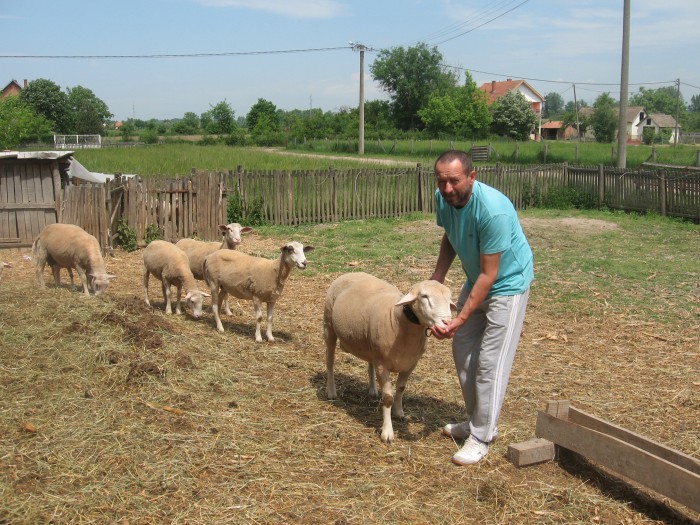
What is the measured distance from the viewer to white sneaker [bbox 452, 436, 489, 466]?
15.5ft

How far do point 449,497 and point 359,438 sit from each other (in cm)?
107

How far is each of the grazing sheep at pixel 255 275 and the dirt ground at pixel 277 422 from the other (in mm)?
396

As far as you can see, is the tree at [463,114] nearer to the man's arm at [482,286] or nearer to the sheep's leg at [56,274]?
the sheep's leg at [56,274]

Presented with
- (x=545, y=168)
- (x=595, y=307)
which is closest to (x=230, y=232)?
(x=595, y=307)

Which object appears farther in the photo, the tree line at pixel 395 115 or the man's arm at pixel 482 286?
the tree line at pixel 395 115

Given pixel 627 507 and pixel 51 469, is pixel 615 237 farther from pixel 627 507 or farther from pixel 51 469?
pixel 51 469

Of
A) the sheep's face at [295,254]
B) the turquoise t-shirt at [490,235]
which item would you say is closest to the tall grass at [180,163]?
the sheep's face at [295,254]

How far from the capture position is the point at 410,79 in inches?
2857

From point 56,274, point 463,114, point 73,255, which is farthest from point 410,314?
point 463,114

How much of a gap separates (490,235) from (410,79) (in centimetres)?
7101

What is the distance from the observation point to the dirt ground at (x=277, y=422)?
4.11 meters

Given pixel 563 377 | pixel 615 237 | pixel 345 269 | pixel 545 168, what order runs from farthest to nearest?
→ pixel 545 168 < pixel 615 237 < pixel 345 269 < pixel 563 377

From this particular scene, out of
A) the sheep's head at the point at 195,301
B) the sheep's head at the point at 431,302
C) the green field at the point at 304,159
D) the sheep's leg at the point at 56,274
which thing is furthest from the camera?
the green field at the point at 304,159

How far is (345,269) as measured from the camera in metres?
11.8
